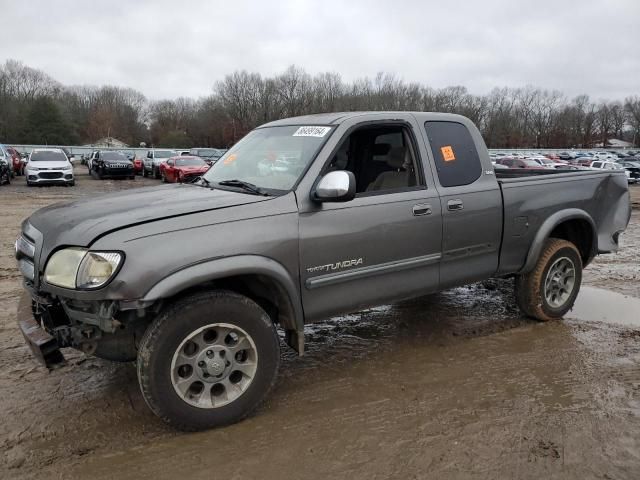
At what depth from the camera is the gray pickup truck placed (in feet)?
9.60

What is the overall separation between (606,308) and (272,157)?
432 cm

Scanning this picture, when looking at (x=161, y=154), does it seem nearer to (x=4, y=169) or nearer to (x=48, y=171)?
(x=4, y=169)

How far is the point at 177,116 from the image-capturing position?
97062 mm

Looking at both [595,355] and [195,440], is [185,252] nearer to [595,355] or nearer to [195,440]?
[195,440]

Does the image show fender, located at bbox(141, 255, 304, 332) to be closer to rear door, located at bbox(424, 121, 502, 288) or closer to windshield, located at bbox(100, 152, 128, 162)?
rear door, located at bbox(424, 121, 502, 288)

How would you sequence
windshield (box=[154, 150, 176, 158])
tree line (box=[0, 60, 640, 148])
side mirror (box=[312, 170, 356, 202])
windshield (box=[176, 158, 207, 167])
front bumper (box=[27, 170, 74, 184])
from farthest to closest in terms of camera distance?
tree line (box=[0, 60, 640, 148]) → windshield (box=[154, 150, 176, 158]) → windshield (box=[176, 158, 207, 167]) → front bumper (box=[27, 170, 74, 184]) → side mirror (box=[312, 170, 356, 202])

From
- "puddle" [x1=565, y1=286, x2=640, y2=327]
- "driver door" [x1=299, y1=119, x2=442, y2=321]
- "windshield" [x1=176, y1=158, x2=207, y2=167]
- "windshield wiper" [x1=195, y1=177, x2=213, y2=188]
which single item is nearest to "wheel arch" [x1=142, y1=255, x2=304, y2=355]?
"driver door" [x1=299, y1=119, x2=442, y2=321]

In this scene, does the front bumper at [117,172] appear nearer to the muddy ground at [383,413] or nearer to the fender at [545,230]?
the muddy ground at [383,413]

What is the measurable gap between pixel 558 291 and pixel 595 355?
911 millimetres

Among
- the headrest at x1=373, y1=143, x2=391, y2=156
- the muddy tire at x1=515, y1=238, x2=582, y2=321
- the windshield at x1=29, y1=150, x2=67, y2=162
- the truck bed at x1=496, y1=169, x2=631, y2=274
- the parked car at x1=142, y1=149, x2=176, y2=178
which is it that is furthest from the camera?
the parked car at x1=142, y1=149, x2=176, y2=178

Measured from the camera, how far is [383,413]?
3.44 m

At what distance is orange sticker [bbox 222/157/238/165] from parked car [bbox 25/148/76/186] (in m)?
20.4

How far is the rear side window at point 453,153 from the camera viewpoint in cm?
423

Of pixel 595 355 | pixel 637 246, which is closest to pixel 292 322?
pixel 595 355
